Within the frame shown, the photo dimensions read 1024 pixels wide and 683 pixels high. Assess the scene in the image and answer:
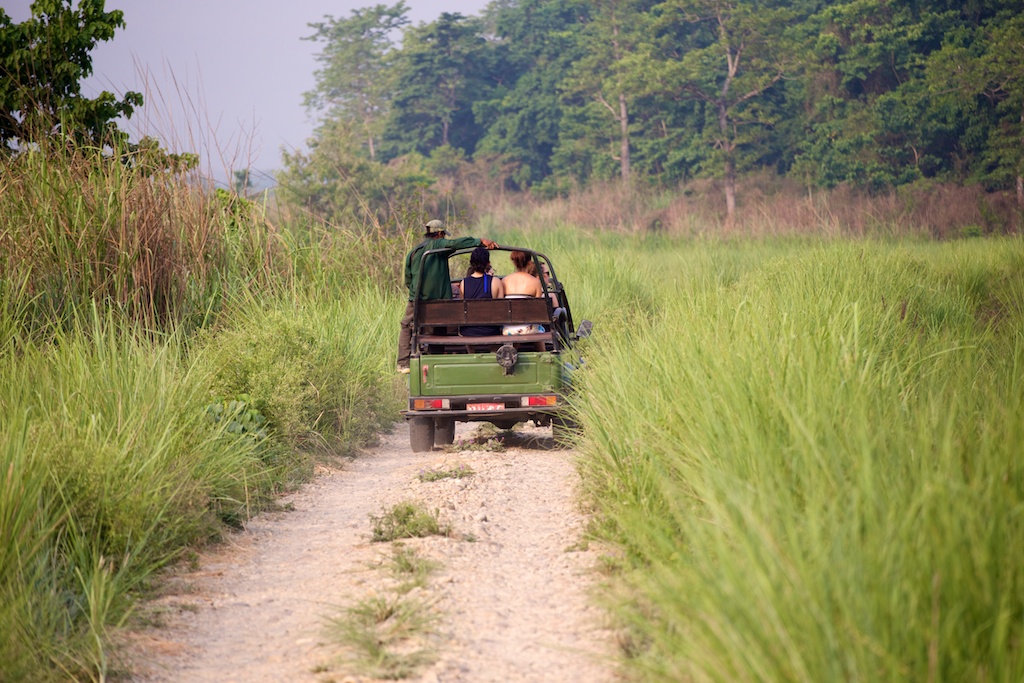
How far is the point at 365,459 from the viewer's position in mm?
9031

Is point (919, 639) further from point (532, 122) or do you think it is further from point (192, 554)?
point (532, 122)

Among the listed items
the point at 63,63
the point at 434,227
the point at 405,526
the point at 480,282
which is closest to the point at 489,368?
the point at 480,282

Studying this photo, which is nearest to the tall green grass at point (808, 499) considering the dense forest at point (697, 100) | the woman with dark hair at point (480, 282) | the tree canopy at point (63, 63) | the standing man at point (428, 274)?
the standing man at point (428, 274)

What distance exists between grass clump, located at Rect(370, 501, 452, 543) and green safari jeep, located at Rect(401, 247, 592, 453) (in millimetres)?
2754

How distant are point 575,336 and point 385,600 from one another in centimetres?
492

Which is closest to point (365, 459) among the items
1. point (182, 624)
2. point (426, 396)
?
point (426, 396)

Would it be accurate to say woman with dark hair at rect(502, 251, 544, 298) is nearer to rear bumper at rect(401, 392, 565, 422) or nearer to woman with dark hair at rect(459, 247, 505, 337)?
woman with dark hair at rect(459, 247, 505, 337)

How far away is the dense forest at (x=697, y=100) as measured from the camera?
3441 centimetres

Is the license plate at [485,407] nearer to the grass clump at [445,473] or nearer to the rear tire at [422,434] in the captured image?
→ the rear tire at [422,434]

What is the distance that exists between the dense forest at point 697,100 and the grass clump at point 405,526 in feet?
93.8

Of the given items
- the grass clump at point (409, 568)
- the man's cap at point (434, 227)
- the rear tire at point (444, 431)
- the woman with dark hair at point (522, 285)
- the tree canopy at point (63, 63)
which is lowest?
the rear tire at point (444, 431)

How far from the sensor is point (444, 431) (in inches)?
372

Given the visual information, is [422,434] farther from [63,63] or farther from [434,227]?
[63,63]

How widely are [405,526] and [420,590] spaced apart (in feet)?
3.27
